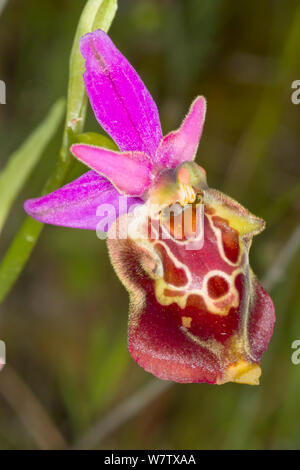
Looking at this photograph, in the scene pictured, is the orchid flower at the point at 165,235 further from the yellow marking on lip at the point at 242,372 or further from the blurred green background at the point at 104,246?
the blurred green background at the point at 104,246

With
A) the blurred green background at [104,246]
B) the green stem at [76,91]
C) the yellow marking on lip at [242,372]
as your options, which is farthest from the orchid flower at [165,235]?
the blurred green background at [104,246]

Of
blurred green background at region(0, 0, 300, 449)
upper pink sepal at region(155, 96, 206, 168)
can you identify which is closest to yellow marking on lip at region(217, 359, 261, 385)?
upper pink sepal at region(155, 96, 206, 168)

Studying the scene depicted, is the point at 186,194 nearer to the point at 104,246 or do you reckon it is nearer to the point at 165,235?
the point at 165,235

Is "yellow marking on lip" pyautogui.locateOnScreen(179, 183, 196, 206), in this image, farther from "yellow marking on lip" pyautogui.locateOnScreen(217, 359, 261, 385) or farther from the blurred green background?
the blurred green background

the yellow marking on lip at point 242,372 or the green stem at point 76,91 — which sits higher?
the green stem at point 76,91

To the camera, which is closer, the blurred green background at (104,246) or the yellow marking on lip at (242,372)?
the yellow marking on lip at (242,372)

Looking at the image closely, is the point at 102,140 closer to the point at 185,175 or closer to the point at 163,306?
the point at 185,175

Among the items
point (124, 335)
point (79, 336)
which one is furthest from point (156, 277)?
point (79, 336)
